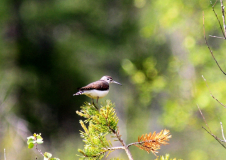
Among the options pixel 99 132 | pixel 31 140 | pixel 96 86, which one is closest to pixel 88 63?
pixel 96 86

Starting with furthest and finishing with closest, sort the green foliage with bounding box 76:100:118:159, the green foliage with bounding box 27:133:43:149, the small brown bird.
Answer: the small brown bird, the green foliage with bounding box 76:100:118:159, the green foliage with bounding box 27:133:43:149

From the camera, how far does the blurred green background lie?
6.93 m

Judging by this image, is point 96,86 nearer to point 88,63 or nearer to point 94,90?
point 94,90

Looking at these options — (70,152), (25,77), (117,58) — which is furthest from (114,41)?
(70,152)

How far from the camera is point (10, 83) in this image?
8172mm

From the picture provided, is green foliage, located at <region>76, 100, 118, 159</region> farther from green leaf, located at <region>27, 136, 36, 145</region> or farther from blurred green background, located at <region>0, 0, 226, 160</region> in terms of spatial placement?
blurred green background, located at <region>0, 0, 226, 160</region>

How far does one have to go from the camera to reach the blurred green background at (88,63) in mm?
6930

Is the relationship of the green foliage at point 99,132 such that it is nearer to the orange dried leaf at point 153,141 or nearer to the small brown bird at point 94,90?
the orange dried leaf at point 153,141

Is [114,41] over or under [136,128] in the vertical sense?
over

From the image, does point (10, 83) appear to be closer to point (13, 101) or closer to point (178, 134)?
point (13, 101)

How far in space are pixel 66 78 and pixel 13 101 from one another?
74.7 inches

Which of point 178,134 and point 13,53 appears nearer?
point 13,53

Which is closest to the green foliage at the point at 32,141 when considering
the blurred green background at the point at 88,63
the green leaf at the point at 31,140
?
the green leaf at the point at 31,140

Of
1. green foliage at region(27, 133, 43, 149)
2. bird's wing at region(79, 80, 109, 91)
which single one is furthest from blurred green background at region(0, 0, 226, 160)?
green foliage at region(27, 133, 43, 149)
